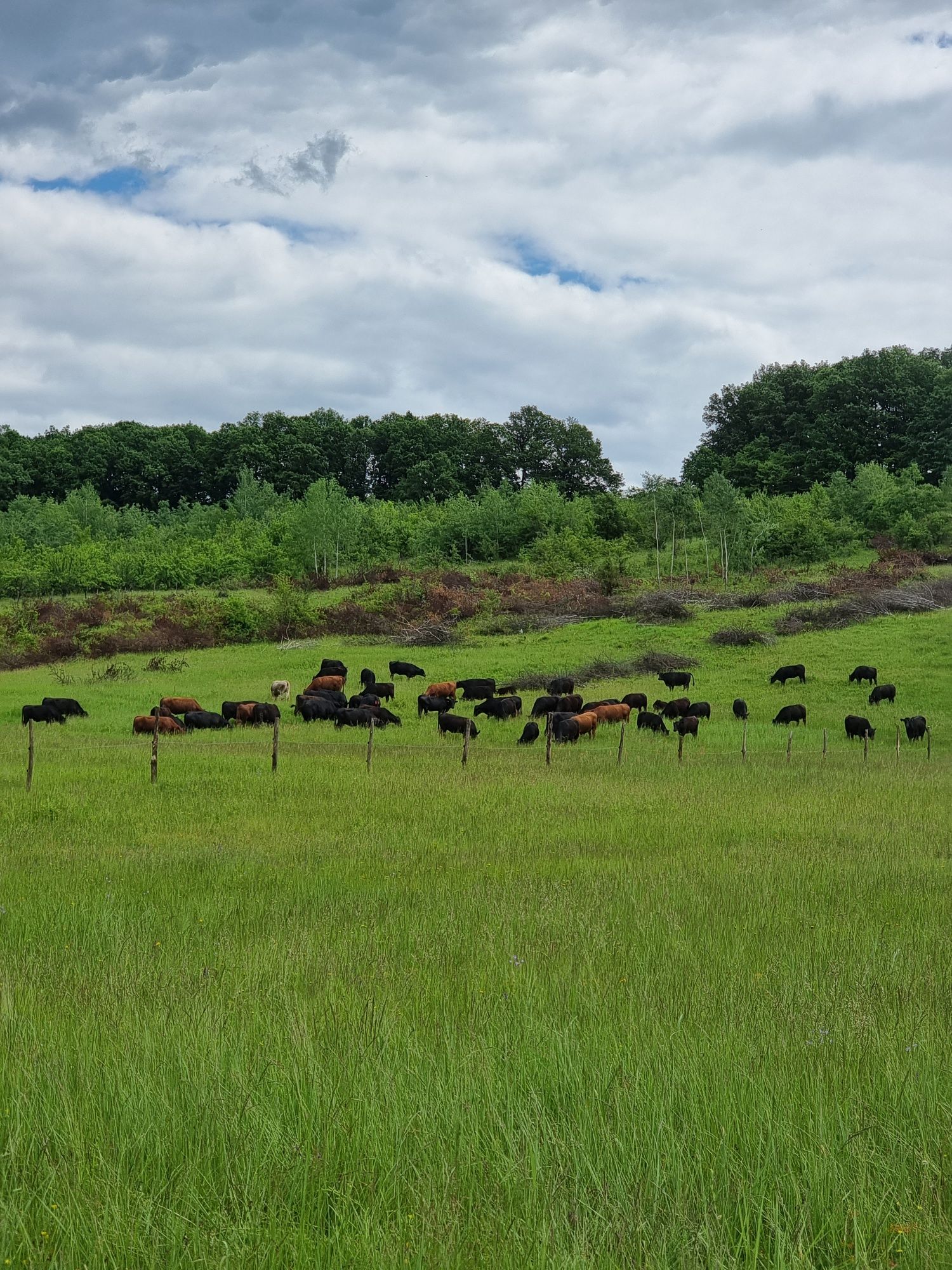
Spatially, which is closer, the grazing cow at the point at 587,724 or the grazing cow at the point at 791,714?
the grazing cow at the point at 587,724

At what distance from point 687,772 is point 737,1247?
17.2 metres

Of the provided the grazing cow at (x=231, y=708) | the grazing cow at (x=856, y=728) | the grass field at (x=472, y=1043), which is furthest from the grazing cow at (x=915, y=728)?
the grazing cow at (x=231, y=708)

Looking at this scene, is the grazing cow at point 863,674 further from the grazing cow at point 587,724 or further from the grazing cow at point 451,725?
the grazing cow at point 451,725

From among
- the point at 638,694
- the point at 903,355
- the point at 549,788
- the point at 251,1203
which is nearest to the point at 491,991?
the point at 251,1203

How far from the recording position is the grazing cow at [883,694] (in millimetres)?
31203

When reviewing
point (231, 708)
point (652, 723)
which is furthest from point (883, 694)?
point (231, 708)

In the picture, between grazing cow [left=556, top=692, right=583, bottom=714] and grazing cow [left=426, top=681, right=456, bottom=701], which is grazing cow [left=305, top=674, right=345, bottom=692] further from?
grazing cow [left=556, top=692, right=583, bottom=714]

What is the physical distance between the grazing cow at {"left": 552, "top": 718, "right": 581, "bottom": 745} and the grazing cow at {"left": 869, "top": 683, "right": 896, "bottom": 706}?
11936mm

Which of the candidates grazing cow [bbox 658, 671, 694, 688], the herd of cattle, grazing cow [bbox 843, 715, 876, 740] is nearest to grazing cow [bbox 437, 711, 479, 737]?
the herd of cattle

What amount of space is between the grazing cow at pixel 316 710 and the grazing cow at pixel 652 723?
8.89 m

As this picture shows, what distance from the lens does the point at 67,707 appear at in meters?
29.4

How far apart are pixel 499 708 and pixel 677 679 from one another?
9.02m

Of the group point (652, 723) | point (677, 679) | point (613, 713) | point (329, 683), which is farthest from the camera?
point (677, 679)

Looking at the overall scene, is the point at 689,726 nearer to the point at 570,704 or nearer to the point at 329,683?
the point at 570,704
